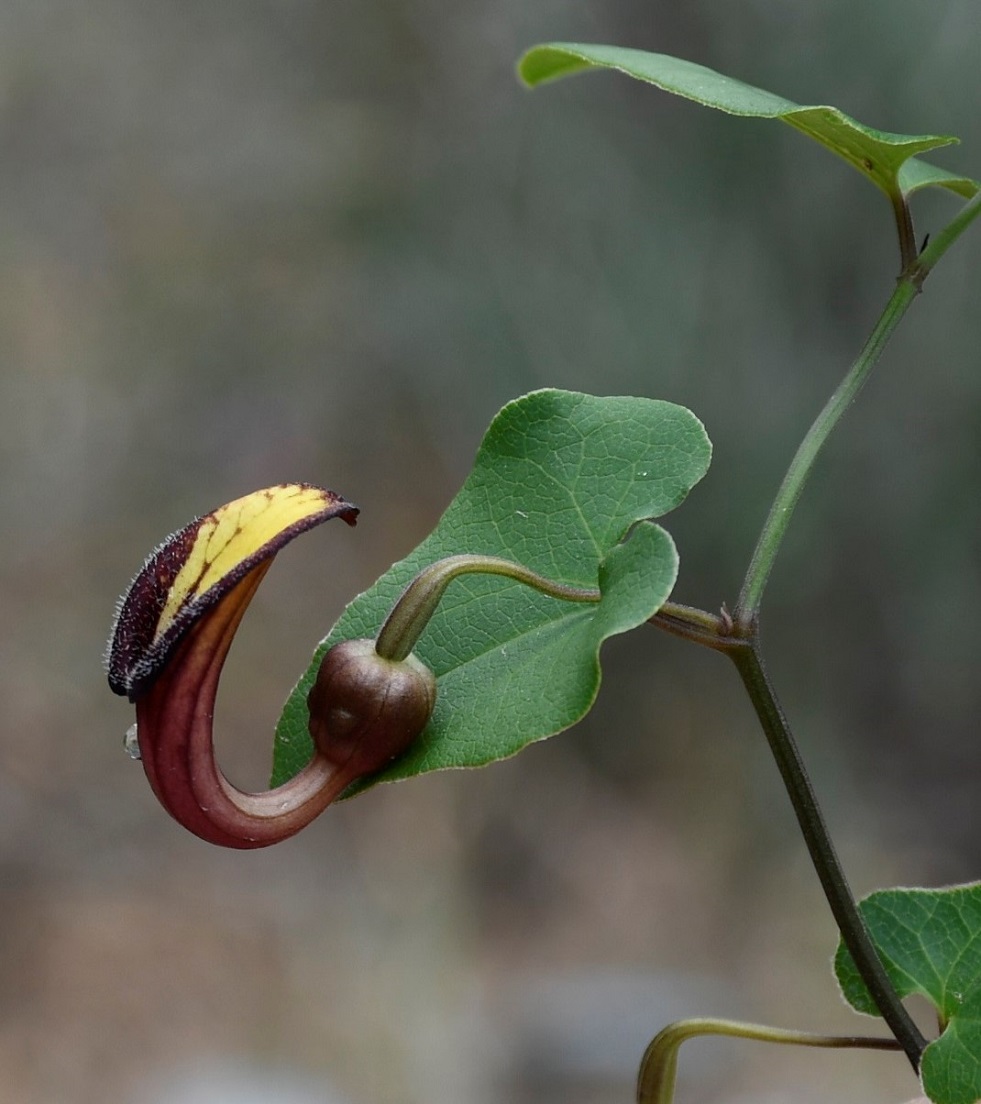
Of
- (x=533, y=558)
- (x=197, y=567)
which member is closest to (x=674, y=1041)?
(x=533, y=558)

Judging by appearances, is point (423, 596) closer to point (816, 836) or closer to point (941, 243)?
point (816, 836)

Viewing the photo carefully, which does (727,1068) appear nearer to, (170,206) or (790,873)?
(790,873)

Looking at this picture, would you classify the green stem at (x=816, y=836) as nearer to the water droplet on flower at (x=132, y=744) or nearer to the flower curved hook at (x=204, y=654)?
the flower curved hook at (x=204, y=654)

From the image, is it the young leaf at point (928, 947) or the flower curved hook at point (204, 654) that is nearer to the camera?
the flower curved hook at point (204, 654)

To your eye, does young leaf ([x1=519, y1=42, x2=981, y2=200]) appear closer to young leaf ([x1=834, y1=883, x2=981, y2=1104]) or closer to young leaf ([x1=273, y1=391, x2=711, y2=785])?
young leaf ([x1=273, y1=391, x2=711, y2=785])

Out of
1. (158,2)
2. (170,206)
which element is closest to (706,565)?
(170,206)

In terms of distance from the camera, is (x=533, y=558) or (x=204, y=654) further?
(x=533, y=558)

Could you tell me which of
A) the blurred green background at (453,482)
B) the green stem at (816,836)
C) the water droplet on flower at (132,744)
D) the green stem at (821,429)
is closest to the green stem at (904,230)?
the green stem at (821,429)

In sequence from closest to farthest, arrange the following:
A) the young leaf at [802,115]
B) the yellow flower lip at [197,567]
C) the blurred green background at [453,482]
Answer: the yellow flower lip at [197,567] → the young leaf at [802,115] → the blurred green background at [453,482]
